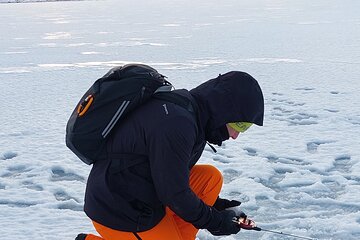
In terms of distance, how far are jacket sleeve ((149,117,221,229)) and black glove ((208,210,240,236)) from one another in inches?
7.5

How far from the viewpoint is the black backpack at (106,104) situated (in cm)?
229

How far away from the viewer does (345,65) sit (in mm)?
10844

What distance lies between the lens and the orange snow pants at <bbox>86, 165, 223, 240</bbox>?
260 cm

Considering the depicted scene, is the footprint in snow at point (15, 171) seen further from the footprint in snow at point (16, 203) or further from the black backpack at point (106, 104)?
the black backpack at point (106, 104)

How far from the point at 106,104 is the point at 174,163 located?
0.38m

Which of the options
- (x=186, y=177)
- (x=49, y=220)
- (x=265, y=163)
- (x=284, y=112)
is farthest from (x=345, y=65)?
(x=186, y=177)

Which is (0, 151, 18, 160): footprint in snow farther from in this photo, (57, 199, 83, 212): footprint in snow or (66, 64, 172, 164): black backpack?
(66, 64, 172, 164): black backpack

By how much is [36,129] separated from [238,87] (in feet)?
14.3

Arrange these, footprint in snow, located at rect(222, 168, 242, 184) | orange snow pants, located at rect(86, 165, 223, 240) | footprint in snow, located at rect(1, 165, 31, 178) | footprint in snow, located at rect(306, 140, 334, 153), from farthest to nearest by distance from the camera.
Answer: footprint in snow, located at rect(306, 140, 334, 153)
footprint in snow, located at rect(1, 165, 31, 178)
footprint in snow, located at rect(222, 168, 242, 184)
orange snow pants, located at rect(86, 165, 223, 240)

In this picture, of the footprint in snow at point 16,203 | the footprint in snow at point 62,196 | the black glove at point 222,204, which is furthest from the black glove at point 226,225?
the footprint in snow at point 16,203

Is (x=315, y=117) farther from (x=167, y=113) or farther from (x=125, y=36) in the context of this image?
(x=125, y=36)

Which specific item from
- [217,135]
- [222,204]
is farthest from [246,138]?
[217,135]

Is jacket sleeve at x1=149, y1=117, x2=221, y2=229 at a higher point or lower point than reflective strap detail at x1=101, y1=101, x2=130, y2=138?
lower

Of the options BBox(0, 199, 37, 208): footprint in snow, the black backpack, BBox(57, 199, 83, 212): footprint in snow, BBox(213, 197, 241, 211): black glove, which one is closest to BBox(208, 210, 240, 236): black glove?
BBox(213, 197, 241, 211): black glove
